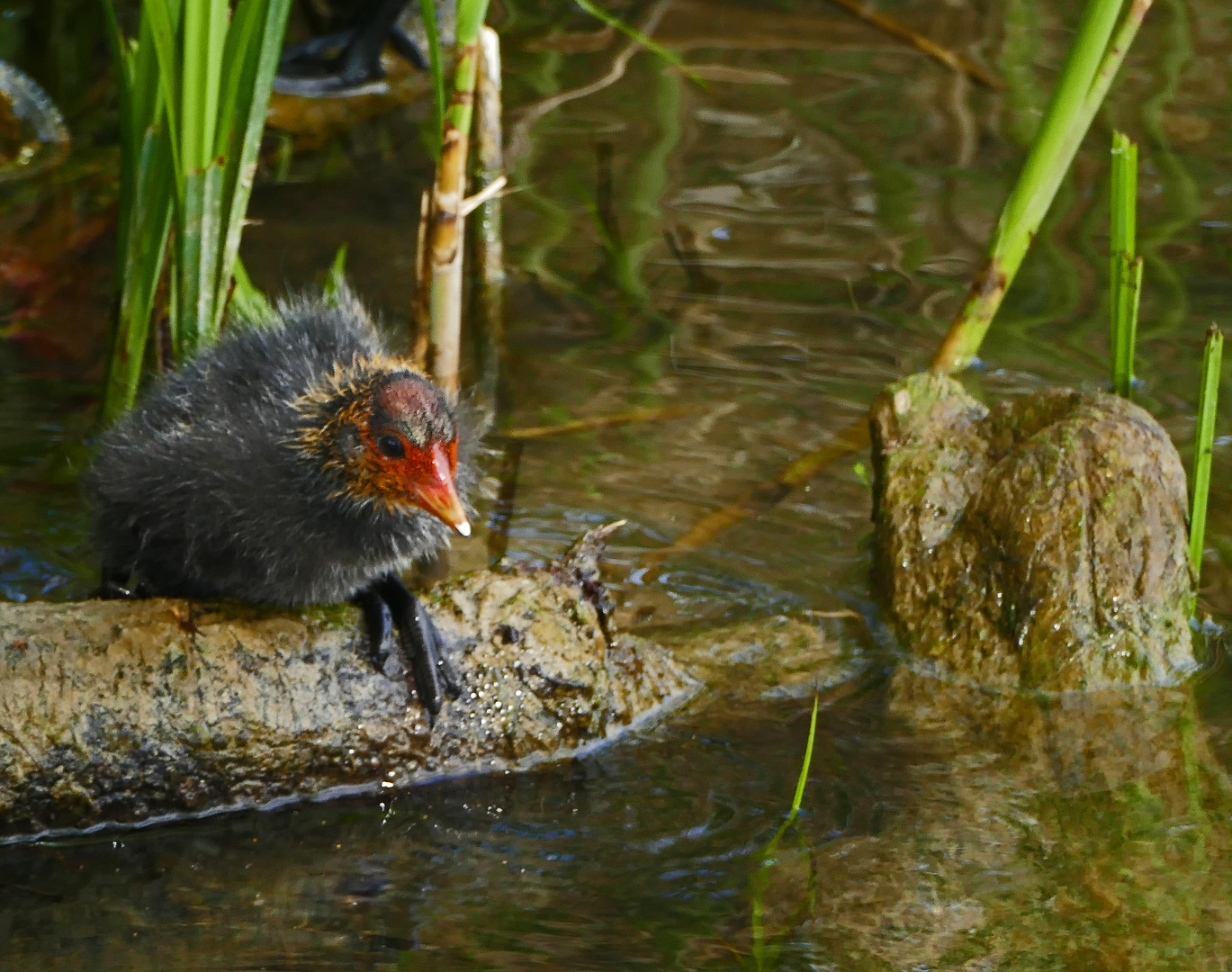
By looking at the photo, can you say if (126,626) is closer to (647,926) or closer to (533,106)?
(647,926)

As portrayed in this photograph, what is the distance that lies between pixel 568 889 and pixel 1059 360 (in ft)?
8.61

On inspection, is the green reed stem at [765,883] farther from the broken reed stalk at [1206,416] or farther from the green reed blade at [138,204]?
the green reed blade at [138,204]

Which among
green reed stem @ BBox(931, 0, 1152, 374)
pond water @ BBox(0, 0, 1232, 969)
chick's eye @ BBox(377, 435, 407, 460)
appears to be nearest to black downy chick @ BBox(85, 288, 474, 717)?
chick's eye @ BBox(377, 435, 407, 460)

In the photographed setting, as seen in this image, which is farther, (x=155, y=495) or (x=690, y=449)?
(x=690, y=449)

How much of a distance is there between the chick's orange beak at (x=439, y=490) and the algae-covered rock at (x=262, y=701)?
1.05 ft

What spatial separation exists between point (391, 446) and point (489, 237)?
271 cm

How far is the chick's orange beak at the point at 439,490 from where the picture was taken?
8.96ft

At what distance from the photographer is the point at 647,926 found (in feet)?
8.45

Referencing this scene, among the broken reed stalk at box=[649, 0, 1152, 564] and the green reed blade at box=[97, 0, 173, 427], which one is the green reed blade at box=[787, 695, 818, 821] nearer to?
the broken reed stalk at box=[649, 0, 1152, 564]

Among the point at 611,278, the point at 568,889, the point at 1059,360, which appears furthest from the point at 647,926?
the point at 611,278

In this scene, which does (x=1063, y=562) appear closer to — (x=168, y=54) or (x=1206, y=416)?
(x=1206, y=416)

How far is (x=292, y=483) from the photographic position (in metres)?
2.94

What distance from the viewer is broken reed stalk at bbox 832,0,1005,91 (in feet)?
21.7

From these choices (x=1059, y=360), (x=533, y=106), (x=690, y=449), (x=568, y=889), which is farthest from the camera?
(x=533, y=106)
